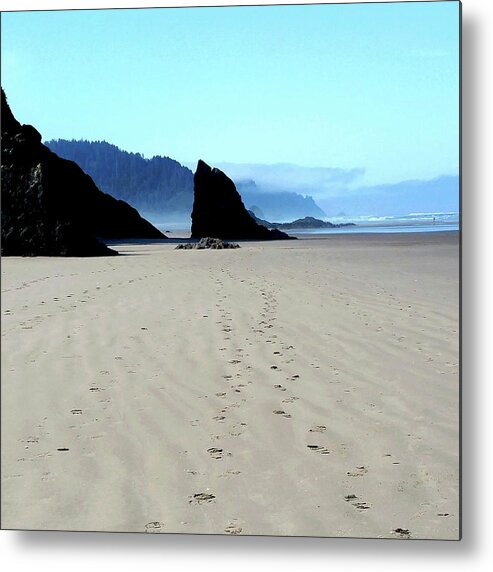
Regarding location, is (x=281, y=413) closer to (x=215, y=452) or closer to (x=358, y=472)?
(x=215, y=452)

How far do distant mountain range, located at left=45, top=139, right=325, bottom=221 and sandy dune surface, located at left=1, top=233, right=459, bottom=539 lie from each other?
0.79 feet

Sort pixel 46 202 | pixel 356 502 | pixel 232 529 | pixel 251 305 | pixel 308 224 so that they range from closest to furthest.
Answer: pixel 356 502, pixel 232 529, pixel 308 224, pixel 251 305, pixel 46 202

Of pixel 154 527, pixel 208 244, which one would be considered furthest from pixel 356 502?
pixel 208 244

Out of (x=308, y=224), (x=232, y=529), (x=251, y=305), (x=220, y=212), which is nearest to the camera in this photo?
(x=232, y=529)

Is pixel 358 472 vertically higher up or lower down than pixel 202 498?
higher up

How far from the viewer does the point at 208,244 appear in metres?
4.93

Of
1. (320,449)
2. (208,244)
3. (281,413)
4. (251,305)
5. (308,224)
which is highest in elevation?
(308,224)

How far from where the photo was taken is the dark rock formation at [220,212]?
13.8ft

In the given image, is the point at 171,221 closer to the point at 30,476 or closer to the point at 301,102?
the point at 301,102

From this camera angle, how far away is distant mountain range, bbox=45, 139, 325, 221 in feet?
14.1

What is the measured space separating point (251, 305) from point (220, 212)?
68 centimetres

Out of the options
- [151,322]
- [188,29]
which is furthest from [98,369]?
[188,29]

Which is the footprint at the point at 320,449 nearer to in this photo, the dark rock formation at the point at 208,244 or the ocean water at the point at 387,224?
the ocean water at the point at 387,224

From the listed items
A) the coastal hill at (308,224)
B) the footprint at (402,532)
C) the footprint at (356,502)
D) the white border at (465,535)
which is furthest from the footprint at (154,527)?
the coastal hill at (308,224)
